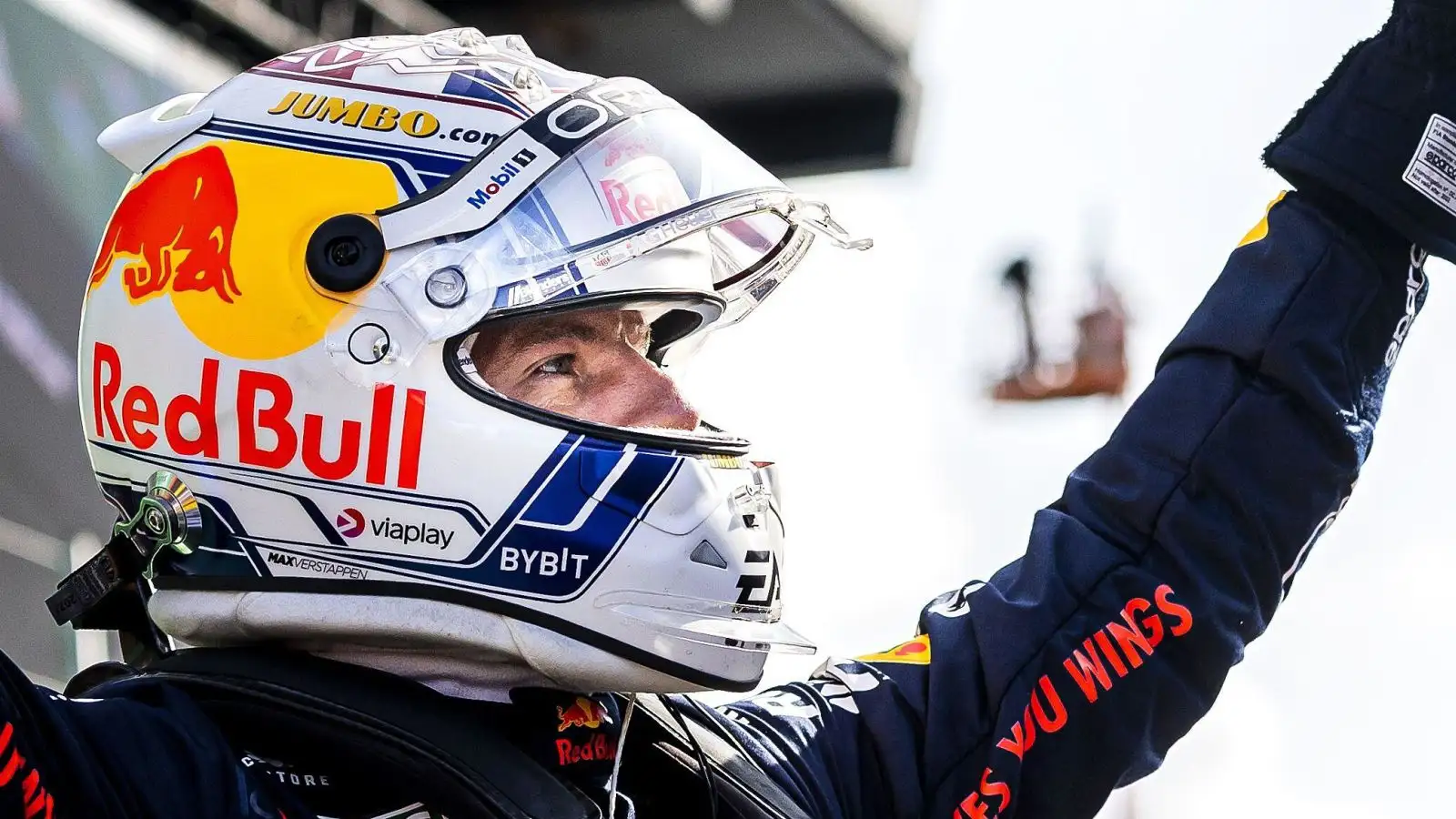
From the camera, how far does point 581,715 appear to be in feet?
4.83

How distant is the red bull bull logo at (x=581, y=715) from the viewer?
4.77 feet

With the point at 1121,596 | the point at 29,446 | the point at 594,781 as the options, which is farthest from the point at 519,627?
the point at 29,446

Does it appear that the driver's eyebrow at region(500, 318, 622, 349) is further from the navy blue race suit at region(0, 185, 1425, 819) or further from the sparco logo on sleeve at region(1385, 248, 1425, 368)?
the sparco logo on sleeve at region(1385, 248, 1425, 368)

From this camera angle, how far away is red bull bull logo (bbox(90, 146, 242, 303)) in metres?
1.47

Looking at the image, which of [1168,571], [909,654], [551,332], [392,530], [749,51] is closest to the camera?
[392,530]

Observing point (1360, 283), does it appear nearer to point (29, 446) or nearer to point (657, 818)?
point (657, 818)

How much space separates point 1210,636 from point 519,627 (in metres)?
0.69

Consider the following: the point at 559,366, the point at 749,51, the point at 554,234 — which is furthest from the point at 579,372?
the point at 749,51

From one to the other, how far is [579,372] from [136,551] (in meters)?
0.43

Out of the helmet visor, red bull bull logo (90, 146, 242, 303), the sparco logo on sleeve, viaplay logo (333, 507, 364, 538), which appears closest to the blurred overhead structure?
red bull bull logo (90, 146, 242, 303)

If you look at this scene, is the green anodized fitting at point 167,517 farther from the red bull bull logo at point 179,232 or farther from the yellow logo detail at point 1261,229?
the yellow logo detail at point 1261,229

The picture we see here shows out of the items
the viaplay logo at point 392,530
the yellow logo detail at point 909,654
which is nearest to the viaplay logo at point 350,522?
the viaplay logo at point 392,530

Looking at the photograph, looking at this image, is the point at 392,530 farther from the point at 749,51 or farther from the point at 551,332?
the point at 749,51

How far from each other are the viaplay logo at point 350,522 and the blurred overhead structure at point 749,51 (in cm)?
228
